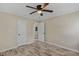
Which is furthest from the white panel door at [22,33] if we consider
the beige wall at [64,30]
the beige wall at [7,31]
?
the beige wall at [64,30]

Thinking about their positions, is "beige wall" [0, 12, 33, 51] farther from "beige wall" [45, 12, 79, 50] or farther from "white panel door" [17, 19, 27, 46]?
"beige wall" [45, 12, 79, 50]

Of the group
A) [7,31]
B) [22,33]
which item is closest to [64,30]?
[22,33]

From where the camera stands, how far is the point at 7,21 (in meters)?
2.07

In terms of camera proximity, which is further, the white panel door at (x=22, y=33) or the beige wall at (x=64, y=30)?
the beige wall at (x=64, y=30)

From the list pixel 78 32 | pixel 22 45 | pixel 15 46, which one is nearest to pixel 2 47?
pixel 15 46

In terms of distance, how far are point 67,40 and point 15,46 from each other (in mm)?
1457

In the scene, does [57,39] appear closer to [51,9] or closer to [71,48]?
[71,48]

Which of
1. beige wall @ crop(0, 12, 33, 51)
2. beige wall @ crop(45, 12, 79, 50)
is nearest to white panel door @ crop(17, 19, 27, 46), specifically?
beige wall @ crop(0, 12, 33, 51)

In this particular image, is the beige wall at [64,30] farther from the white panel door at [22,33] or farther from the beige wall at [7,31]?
the beige wall at [7,31]

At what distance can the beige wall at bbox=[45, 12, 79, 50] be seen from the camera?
200 centimetres

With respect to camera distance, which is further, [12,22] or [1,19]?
[12,22]

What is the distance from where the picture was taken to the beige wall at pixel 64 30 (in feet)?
6.56

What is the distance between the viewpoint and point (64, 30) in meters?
2.03

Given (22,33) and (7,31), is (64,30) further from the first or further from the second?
(7,31)
